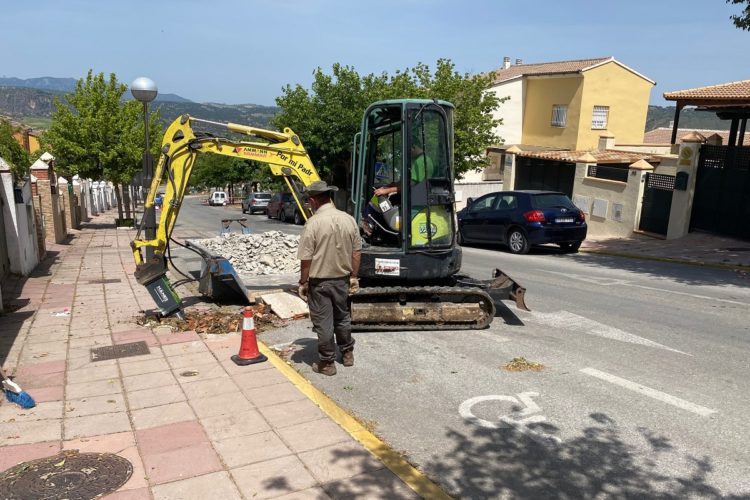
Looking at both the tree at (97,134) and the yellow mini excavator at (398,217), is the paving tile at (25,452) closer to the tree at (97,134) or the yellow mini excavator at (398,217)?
the yellow mini excavator at (398,217)

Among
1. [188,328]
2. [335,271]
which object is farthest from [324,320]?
[188,328]

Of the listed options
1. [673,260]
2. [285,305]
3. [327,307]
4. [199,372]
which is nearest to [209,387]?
[199,372]

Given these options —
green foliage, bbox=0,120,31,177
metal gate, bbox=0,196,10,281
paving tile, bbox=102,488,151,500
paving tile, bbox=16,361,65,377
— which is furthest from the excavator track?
green foliage, bbox=0,120,31,177

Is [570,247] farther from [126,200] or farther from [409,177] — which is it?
[126,200]

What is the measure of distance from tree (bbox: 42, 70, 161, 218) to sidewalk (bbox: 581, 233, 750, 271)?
17.9 m

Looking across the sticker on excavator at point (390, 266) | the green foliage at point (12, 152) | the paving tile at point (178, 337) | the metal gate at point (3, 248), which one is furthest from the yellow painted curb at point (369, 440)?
the green foliage at point (12, 152)

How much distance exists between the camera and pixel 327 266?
18.1 feet

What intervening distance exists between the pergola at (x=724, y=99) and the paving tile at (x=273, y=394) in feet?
57.8

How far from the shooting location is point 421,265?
7.20 metres

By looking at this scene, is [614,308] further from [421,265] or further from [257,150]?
[257,150]

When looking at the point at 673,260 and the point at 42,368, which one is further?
the point at 673,260

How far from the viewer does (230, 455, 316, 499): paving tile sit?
370 centimetres

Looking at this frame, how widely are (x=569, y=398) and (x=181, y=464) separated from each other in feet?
10.8

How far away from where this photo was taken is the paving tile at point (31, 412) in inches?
187
